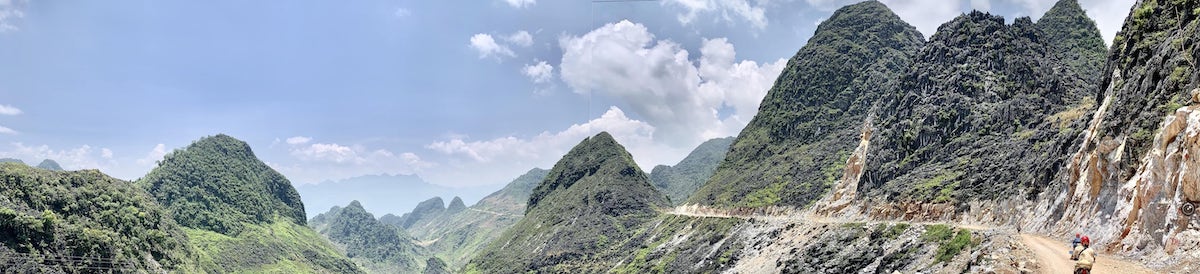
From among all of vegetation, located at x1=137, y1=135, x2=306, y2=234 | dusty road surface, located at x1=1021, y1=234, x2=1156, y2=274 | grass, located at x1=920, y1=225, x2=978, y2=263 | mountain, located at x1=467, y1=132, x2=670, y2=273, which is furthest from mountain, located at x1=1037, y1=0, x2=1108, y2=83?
vegetation, located at x1=137, y1=135, x2=306, y2=234

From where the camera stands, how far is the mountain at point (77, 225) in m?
62.6

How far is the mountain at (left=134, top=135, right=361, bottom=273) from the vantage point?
428 feet

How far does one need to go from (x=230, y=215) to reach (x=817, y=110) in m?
145

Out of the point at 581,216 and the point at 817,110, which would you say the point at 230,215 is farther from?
the point at 817,110

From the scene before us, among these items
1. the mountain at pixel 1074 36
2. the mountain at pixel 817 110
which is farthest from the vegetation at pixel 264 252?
the mountain at pixel 1074 36

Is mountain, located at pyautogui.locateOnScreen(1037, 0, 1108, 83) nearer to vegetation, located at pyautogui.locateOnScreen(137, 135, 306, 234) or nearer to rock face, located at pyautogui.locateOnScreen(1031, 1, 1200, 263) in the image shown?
rock face, located at pyautogui.locateOnScreen(1031, 1, 1200, 263)

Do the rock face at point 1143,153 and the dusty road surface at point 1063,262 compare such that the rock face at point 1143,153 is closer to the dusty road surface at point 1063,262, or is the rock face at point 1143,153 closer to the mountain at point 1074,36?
the dusty road surface at point 1063,262

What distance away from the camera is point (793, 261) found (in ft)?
165

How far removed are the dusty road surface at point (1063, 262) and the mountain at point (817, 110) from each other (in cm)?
6029

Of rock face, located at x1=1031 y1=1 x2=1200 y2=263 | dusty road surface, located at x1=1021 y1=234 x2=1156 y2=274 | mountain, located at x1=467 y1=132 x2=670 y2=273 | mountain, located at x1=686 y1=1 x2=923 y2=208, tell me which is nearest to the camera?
dusty road surface, located at x1=1021 y1=234 x2=1156 y2=274

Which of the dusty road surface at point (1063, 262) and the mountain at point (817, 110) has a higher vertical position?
the mountain at point (817, 110)

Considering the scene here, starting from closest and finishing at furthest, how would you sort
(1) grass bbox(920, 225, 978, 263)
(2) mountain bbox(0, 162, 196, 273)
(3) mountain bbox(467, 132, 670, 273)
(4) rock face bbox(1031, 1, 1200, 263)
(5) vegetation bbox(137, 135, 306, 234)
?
(4) rock face bbox(1031, 1, 1200, 263)
(1) grass bbox(920, 225, 978, 263)
(2) mountain bbox(0, 162, 196, 273)
(3) mountain bbox(467, 132, 670, 273)
(5) vegetation bbox(137, 135, 306, 234)

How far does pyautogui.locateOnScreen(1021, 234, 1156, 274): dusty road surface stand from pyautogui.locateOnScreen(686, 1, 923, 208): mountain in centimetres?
6029

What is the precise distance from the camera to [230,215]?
15562 centimetres
